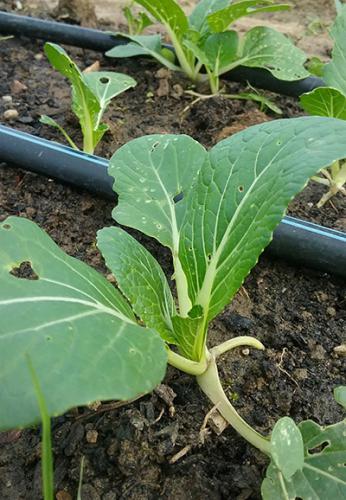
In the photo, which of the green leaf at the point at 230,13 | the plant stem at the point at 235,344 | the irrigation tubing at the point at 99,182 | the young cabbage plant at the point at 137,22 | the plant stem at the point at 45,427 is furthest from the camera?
the young cabbage plant at the point at 137,22

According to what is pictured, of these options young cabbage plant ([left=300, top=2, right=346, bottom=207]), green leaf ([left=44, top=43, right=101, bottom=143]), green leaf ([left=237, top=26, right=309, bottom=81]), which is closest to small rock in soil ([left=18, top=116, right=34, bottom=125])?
green leaf ([left=44, top=43, right=101, bottom=143])

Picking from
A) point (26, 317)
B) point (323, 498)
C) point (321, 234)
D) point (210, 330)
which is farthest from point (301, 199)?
point (26, 317)

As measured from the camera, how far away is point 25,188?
169 centimetres

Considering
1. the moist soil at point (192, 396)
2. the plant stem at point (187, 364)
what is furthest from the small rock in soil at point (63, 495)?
the plant stem at point (187, 364)

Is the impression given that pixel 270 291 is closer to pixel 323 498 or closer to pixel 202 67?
pixel 323 498

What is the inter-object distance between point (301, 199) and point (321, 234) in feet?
1.08

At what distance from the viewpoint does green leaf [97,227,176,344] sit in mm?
988

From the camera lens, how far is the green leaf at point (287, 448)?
2.71 feet

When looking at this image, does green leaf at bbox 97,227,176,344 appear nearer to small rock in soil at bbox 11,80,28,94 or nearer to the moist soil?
the moist soil

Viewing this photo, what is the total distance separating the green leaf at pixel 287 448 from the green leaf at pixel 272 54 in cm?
144

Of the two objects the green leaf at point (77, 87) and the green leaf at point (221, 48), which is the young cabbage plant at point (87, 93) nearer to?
the green leaf at point (77, 87)

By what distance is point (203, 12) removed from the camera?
2188 millimetres

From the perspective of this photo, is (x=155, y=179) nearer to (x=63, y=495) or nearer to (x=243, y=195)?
(x=243, y=195)

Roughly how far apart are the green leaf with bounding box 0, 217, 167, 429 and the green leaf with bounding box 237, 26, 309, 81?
1360 millimetres
